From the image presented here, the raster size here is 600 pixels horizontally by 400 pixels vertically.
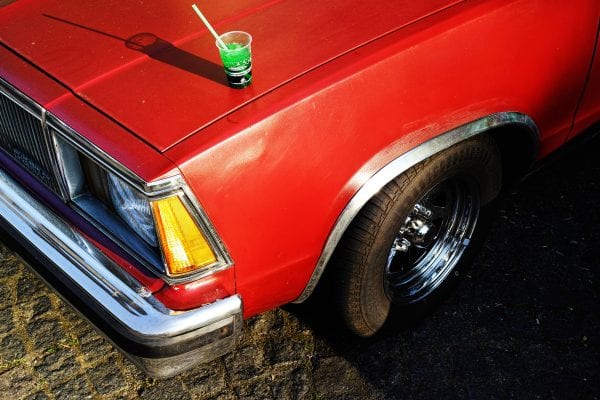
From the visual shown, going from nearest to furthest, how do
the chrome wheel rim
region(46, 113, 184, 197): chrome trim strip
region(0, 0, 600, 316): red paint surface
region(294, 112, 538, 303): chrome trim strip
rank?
region(46, 113, 184, 197): chrome trim strip, region(0, 0, 600, 316): red paint surface, region(294, 112, 538, 303): chrome trim strip, the chrome wheel rim

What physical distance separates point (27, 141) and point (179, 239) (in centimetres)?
74

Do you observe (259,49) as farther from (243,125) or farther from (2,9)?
(2,9)

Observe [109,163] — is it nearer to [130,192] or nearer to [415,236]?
[130,192]

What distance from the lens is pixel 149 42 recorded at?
2543 millimetres

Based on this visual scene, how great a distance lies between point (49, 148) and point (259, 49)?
0.74 metres

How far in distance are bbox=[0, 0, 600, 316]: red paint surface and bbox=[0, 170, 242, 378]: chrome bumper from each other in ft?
0.22

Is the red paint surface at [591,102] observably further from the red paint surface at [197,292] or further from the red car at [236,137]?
the red paint surface at [197,292]

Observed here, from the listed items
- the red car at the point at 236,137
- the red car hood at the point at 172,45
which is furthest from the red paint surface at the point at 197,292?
the red car hood at the point at 172,45

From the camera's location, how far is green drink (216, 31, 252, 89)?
2.25 m

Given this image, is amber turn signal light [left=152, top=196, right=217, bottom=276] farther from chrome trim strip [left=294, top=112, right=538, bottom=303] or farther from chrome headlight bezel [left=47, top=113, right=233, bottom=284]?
chrome trim strip [left=294, top=112, right=538, bottom=303]

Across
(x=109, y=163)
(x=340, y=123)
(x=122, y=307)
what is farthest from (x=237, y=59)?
(x=122, y=307)

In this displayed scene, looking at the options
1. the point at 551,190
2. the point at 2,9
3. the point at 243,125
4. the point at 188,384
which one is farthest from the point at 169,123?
the point at 551,190

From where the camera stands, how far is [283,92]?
2.29m

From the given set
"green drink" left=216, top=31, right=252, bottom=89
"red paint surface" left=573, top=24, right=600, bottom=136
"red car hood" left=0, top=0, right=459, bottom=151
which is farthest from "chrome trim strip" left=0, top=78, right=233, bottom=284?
"red paint surface" left=573, top=24, right=600, bottom=136
